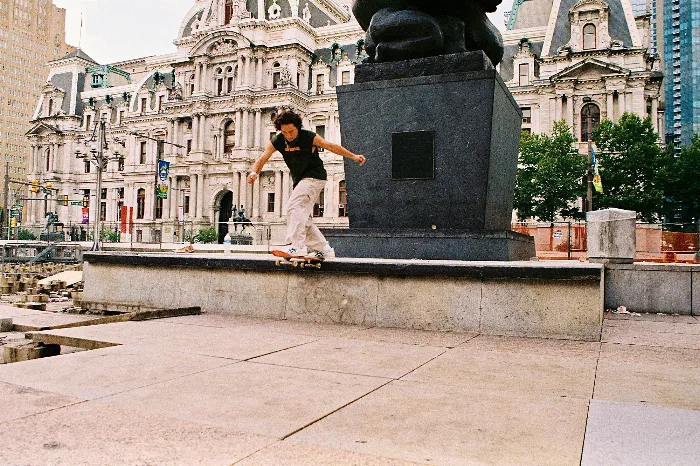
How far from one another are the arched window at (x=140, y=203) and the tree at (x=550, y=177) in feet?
142

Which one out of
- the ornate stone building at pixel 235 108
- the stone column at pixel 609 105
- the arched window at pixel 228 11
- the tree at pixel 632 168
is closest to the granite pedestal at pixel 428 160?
the tree at pixel 632 168

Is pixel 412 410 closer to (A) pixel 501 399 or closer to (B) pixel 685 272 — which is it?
(A) pixel 501 399

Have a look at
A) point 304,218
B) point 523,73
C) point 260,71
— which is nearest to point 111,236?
point 260,71

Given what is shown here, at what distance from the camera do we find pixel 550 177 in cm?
3819

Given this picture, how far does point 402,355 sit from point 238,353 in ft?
4.34

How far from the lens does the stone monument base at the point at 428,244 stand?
21.6 ft

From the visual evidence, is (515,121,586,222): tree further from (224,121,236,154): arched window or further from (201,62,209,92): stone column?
(201,62,209,92): stone column

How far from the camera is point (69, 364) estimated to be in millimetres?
3967

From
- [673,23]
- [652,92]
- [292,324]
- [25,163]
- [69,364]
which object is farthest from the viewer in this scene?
[25,163]

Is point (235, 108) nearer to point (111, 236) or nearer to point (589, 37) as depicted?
point (111, 236)

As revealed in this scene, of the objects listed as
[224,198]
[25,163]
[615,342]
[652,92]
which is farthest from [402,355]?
[25,163]

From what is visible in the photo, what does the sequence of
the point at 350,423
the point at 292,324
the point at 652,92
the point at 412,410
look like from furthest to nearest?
the point at 652,92
the point at 292,324
the point at 412,410
the point at 350,423

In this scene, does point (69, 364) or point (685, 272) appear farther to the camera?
point (685, 272)

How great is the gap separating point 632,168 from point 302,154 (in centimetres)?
3760
